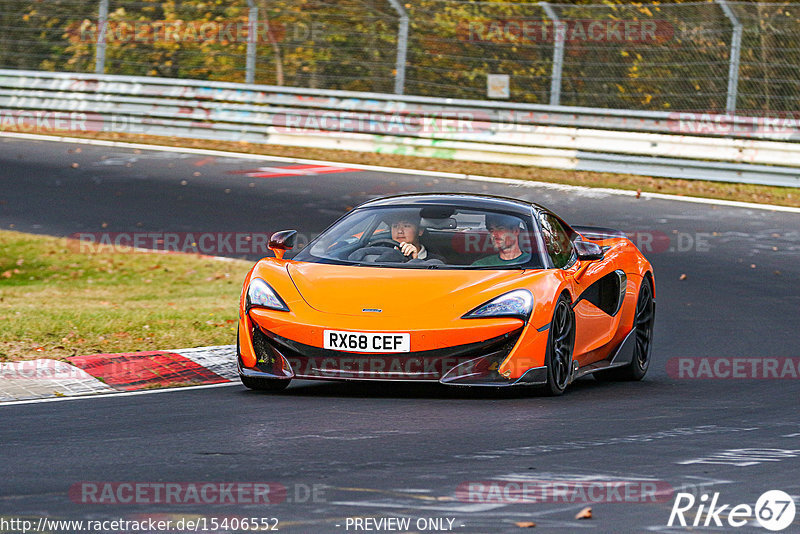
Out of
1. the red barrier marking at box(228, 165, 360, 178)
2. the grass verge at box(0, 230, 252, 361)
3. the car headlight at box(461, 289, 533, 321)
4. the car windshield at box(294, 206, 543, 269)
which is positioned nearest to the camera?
the car headlight at box(461, 289, 533, 321)

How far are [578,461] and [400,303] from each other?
2.14m

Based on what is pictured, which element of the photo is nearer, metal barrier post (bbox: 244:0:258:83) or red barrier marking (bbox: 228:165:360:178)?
red barrier marking (bbox: 228:165:360:178)

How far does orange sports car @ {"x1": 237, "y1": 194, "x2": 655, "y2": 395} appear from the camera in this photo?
8.23 metres

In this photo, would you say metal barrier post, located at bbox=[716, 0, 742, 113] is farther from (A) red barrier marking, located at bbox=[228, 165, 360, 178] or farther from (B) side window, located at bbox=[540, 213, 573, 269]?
(B) side window, located at bbox=[540, 213, 573, 269]

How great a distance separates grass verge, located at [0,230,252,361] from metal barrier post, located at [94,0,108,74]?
1009 cm

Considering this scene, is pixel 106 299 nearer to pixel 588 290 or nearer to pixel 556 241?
pixel 556 241

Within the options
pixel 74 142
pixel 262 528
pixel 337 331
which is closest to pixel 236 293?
pixel 337 331

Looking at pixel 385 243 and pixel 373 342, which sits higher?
pixel 385 243

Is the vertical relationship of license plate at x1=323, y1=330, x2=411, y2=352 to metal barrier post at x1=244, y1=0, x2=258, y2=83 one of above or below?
below

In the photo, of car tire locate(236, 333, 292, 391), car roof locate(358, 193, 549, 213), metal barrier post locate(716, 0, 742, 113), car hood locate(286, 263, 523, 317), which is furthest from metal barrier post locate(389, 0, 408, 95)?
car tire locate(236, 333, 292, 391)

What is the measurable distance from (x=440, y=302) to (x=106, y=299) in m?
5.97

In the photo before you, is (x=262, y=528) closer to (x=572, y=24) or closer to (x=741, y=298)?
(x=741, y=298)

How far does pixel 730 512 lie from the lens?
5492 millimetres

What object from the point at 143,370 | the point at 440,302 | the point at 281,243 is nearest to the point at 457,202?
the point at 281,243
